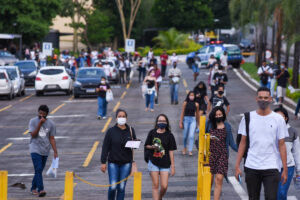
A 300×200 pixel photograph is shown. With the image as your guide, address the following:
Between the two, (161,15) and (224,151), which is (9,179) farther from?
(161,15)

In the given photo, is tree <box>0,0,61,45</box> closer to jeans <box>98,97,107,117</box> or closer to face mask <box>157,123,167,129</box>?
jeans <box>98,97,107,117</box>

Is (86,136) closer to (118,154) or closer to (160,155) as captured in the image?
(160,155)

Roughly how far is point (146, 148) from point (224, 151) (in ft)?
4.70

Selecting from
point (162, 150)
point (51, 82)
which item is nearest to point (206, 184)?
point (162, 150)

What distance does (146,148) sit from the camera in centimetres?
1162

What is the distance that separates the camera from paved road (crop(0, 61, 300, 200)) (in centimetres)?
1415

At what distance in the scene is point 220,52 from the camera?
52312 millimetres

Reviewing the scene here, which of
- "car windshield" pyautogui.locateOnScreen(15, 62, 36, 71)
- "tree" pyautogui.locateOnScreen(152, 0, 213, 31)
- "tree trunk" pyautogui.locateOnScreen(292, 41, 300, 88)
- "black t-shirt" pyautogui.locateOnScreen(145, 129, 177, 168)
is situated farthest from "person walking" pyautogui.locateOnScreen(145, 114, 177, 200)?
"tree" pyautogui.locateOnScreen(152, 0, 213, 31)

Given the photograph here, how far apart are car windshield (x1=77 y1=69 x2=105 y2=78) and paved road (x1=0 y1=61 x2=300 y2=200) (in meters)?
1.34

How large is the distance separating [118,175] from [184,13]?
8130 centimetres

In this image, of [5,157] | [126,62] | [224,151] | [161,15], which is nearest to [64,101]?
[126,62]

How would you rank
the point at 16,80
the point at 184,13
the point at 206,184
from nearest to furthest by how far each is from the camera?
the point at 206,184
the point at 16,80
the point at 184,13

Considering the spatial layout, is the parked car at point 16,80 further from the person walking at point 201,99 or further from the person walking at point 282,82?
the person walking at point 201,99

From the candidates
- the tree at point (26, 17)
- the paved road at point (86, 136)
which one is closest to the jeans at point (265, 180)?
the paved road at point (86, 136)
